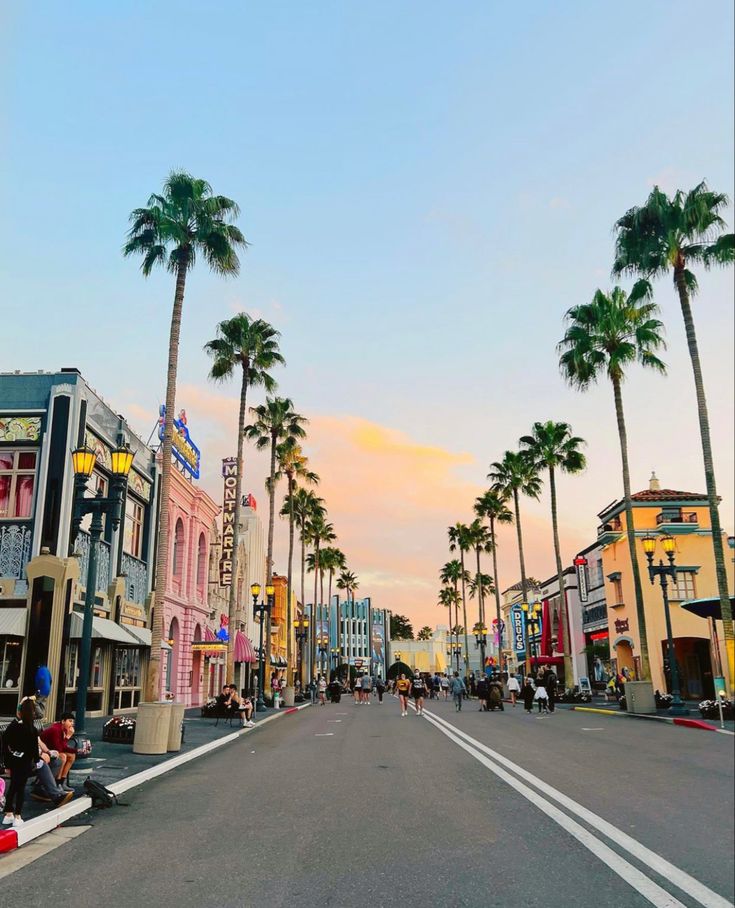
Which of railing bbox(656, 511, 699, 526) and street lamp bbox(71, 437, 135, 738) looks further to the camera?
railing bbox(656, 511, 699, 526)

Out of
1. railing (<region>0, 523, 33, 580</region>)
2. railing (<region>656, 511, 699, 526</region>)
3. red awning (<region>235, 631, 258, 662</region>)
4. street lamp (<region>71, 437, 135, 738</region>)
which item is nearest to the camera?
street lamp (<region>71, 437, 135, 738</region>)

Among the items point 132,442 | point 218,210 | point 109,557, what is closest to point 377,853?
point 218,210

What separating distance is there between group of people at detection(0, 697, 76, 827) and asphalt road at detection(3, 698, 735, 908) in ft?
2.48

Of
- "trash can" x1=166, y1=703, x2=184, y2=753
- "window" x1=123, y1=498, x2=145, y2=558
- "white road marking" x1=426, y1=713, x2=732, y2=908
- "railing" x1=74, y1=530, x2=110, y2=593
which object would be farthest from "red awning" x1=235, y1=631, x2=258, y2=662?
"white road marking" x1=426, y1=713, x2=732, y2=908

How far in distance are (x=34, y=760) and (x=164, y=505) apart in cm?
1127

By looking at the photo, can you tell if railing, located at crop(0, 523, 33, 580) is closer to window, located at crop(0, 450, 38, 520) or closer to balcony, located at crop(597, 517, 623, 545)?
window, located at crop(0, 450, 38, 520)

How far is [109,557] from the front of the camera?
2838 cm

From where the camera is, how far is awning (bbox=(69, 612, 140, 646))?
944 inches

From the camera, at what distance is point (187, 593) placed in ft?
127

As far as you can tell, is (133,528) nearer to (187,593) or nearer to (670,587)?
(187,593)

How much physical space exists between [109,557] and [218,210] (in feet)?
44.5

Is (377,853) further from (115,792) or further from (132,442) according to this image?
(132,442)

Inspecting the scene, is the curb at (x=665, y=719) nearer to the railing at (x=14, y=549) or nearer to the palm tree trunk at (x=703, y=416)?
the palm tree trunk at (x=703, y=416)

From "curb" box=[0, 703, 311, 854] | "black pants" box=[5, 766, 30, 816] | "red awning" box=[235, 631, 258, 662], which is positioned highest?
"red awning" box=[235, 631, 258, 662]
